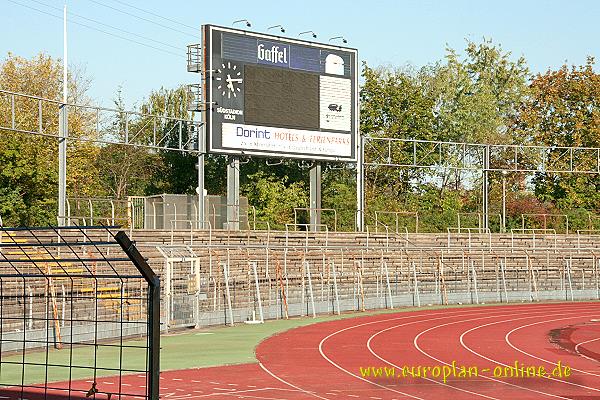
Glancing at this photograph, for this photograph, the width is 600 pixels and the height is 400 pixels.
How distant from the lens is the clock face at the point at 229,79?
4403cm

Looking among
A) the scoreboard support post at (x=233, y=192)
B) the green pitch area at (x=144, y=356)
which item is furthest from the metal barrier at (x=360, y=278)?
the scoreboard support post at (x=233, y=192)

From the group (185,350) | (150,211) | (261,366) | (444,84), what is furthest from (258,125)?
(444,84)

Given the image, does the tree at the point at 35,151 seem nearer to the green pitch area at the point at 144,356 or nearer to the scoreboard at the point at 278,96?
the scoreboard at the point at 278,96

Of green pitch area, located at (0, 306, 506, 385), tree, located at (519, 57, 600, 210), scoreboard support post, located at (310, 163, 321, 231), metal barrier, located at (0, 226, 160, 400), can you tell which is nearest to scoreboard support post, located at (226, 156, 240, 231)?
scoreboard support post, located at (310, 163, 321, 231)

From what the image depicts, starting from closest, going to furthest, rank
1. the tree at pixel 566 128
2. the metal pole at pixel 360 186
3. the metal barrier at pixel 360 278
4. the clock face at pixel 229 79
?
the metal barrier at pixel 360 278 → the clock face at pixel 229 79 → the metal pole at pixel 360 186 → the tree at pixel 566 128

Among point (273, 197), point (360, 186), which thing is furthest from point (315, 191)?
point (273, 197)

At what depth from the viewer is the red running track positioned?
1727 cm

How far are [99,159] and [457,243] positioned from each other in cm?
2896

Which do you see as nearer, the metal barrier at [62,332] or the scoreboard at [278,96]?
the metal barrier at [62,332]

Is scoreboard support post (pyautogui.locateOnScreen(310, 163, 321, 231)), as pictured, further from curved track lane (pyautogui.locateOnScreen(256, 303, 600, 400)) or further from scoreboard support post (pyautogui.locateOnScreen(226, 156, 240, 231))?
curved track lane (pyautogui.locateOnScreen(256, 303, 600, 400))

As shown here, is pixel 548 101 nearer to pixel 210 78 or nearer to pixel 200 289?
pixel 210 78

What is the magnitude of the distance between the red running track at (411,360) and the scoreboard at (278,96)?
12.3 metres

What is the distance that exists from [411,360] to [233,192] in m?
25.9

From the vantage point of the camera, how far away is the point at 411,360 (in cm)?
2245
